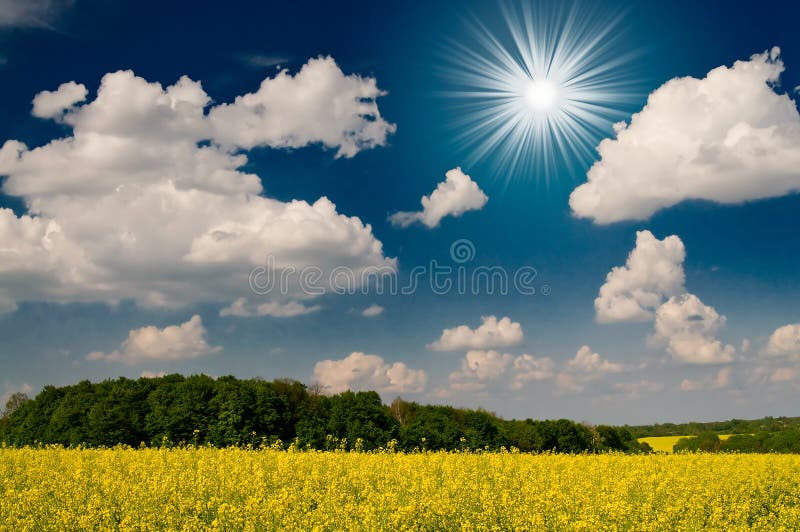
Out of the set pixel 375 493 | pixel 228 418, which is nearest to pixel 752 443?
pixel 228 418

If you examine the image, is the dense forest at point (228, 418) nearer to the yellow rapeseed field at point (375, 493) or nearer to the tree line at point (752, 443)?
the tree line at point (752, 443)

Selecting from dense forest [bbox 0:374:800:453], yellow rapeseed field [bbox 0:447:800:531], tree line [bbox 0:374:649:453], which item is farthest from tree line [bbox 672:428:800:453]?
yellow rapeseed field [bbox 0:447:800:531]

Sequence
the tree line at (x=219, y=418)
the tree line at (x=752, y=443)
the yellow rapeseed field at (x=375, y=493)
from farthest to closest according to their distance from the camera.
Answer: the tree line at (x=752, y=443) < the tree line at (x=219, y=418) < the yellow rapeseed field at (x=375, y=493)

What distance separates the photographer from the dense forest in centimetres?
5238

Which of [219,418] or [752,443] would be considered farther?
[752,443]

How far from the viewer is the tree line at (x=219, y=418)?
172 feet

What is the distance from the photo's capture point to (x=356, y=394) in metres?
58.0

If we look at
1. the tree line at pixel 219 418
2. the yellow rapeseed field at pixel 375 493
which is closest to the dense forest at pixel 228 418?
the tree line at pixel 219 418

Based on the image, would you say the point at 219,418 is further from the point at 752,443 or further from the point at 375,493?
the point at 752,443

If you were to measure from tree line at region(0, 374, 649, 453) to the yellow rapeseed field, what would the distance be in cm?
2604

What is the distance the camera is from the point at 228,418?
52.6m

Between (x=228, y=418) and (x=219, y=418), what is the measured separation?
78 centimetres

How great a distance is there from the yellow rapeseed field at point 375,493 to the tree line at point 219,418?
2604 centimetres

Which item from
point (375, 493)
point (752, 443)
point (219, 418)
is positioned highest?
point (219, 418)
